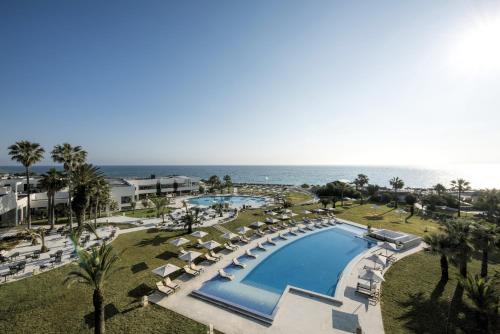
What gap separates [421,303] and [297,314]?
28.4 feet

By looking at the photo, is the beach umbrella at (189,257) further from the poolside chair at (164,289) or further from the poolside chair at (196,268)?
the poolside chair at (164,289)

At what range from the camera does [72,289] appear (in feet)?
55.6

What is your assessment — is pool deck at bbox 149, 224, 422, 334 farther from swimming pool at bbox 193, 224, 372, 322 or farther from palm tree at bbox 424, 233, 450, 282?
palm tree at bbox 424, 233, 450, 282

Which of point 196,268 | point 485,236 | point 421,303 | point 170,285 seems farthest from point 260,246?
point 485,236

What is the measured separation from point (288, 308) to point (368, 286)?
263 inches

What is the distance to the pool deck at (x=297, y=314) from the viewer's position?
13125mm

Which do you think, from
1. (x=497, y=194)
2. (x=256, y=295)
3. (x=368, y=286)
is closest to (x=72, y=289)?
(x=256, y=295)

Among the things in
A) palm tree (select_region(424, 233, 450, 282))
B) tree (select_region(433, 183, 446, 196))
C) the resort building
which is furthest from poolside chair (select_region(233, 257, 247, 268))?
tree (select_region(433, 183, 446, 196))

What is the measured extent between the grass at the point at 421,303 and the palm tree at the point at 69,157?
1367 inches

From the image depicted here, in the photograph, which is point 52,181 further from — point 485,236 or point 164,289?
point 485,236

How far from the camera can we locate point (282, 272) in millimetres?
21266

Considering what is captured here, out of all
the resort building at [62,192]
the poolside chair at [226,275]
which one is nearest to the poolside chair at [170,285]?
the poolside chair at [226,275]

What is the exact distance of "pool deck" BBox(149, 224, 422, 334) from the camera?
13125 millimetres

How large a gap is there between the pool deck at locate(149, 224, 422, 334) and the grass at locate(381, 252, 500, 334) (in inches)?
43.0
